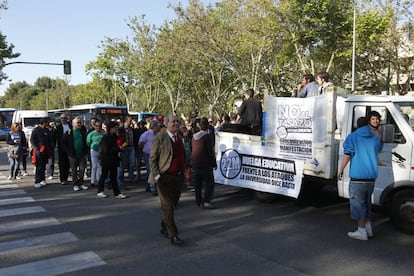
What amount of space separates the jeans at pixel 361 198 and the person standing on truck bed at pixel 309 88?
226 cm

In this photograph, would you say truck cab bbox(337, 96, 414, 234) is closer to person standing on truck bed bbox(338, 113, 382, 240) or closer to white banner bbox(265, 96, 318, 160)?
person standing on truck bed bbox(338, 113, 382, 240)

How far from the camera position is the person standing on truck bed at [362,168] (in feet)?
18.6

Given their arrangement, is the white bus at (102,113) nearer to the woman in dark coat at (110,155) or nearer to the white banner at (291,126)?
the woman in dark coat at (110,155)

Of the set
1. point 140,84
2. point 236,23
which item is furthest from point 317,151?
point 140,84

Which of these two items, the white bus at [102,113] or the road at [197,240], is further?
the white bus at [102,113]

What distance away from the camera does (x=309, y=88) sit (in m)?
7.53

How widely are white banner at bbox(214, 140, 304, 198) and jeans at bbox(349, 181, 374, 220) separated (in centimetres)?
134

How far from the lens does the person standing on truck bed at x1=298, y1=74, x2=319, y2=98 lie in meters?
7.46

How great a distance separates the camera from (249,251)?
5.33 metres

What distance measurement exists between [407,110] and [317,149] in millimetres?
1576

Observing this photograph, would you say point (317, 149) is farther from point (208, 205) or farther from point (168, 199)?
point (168, 199)

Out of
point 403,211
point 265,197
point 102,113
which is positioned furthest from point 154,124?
point 102,113

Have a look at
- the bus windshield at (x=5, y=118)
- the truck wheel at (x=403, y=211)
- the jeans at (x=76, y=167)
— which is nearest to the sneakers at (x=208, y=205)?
the truck wheel at (x=403, y=211)

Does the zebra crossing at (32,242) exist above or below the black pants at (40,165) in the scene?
below
